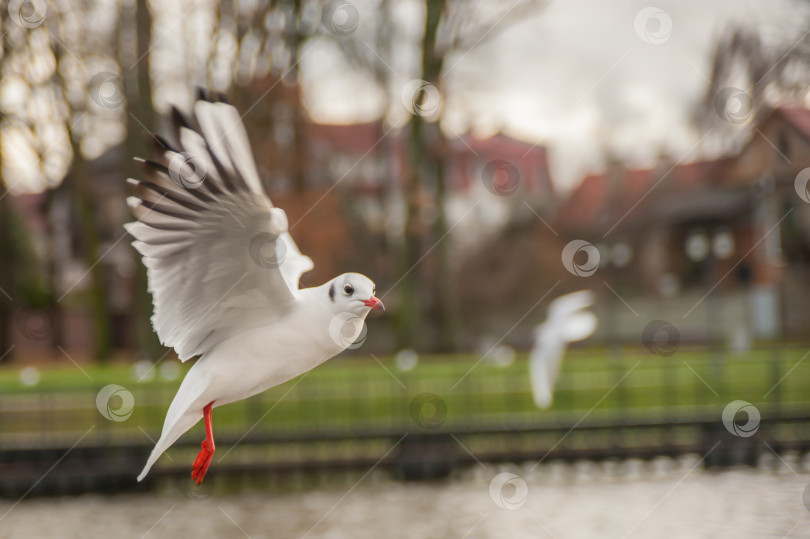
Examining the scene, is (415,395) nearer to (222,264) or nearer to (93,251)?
(222,264)

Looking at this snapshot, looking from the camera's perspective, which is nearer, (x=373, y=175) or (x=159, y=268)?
(x=159, y=268)

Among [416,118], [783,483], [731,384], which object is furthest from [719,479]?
[416,118]

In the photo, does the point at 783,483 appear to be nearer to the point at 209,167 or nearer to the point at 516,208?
the point at 209,167

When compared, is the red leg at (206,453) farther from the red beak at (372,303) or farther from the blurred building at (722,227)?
the blurred building at (722,227)

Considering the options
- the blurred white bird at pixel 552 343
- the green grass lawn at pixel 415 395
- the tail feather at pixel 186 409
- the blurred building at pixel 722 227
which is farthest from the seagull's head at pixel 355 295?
the blurred building at pixel 722 227

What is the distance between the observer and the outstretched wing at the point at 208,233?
158 inches

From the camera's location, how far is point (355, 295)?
3.63m

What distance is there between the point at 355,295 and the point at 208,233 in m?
0.86

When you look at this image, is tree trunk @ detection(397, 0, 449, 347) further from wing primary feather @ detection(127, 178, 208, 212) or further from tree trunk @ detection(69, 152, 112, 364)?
wing primary feather @ detection(127, 178, 208, 212)

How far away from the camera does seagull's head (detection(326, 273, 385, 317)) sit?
359cm

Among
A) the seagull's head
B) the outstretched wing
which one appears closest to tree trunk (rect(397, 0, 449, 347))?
the outstretched wing

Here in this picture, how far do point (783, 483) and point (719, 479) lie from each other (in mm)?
955

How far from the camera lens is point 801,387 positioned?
1748 centimetres

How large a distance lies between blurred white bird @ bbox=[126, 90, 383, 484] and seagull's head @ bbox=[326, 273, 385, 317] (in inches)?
2.5
